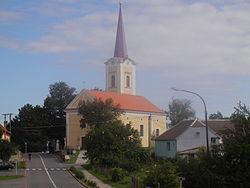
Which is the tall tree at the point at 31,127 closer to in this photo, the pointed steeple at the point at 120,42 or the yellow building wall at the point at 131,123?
the yellow building wall at the point at 131,123

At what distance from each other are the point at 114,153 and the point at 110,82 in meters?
47.9

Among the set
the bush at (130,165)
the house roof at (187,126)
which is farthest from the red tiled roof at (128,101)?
the bush at (130,165)

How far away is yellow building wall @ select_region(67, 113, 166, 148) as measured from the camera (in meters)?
87.8

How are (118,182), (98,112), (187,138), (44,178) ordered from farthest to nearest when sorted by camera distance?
(98,112) → (187,138) → (44,178) → (118,182)

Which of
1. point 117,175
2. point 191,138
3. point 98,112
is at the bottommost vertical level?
point 117,175

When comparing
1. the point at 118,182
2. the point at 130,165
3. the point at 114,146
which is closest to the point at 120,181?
the point at 118,182

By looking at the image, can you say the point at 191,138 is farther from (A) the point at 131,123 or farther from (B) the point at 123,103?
(B) the point at 123,103

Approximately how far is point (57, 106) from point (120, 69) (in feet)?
48.6

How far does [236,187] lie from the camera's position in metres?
26.5

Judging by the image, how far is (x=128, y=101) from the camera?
93.7 meters

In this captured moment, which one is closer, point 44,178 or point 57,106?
point 44,178

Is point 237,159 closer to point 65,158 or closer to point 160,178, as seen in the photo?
point 160,178

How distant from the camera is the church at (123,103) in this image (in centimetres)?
8838

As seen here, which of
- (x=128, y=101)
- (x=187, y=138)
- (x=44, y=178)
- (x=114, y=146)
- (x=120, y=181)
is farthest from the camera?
(x=128, y=101)
